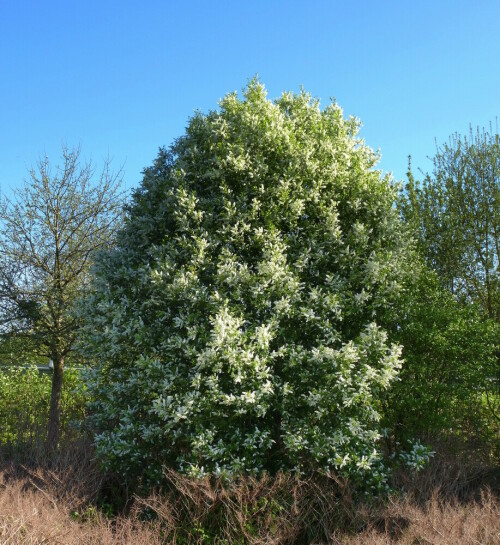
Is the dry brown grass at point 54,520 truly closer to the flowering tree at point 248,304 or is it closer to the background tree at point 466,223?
the flowering tree at point 248,304

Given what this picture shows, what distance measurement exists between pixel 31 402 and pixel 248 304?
13.8 meters

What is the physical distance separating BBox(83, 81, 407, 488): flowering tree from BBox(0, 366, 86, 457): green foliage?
533 cm

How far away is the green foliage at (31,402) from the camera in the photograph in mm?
15852

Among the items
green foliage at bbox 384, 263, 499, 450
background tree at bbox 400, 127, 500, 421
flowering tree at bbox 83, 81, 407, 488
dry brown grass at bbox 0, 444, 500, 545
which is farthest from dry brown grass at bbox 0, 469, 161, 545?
background tree at bbox 400, 127, 500, 421

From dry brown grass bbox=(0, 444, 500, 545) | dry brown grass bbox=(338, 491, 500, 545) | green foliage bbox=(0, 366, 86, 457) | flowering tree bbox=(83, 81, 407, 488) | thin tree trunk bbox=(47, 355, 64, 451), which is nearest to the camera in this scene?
dry brown grass bbox=(338, 491, 500, 545)

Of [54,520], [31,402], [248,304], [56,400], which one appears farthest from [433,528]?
[31,402]

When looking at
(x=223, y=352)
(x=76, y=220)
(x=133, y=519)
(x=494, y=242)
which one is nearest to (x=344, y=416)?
(x=223, y=352)

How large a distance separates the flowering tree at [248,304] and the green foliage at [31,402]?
533cm

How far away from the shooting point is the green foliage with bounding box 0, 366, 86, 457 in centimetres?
1585

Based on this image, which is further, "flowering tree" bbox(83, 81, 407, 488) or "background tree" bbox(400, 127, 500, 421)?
"background tree" bbox(400, 127, 500, 421)

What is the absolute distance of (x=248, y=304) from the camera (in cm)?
1047

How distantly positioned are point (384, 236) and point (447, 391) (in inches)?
153

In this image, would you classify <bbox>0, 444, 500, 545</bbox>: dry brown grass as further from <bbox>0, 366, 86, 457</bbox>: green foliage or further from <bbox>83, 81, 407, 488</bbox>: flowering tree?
<bbox>0, 366, 86, 457</bbox>: green foliage

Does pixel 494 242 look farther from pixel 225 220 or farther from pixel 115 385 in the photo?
pixel 115 385
